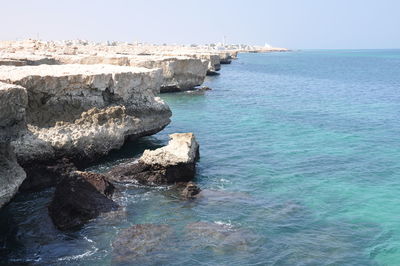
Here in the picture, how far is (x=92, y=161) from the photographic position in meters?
20.2

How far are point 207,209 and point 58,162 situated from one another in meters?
6.74

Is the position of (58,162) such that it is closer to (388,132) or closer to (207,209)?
(207,209)

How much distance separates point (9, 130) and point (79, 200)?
11.4 ft

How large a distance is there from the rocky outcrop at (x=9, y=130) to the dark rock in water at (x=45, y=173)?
3.70 metres

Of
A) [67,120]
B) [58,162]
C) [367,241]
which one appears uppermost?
[67,120]

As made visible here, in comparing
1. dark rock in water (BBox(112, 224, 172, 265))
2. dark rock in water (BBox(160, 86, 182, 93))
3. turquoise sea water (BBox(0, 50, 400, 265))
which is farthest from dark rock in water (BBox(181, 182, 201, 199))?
dark rock in water (BBox(160, 86, 182, 93))

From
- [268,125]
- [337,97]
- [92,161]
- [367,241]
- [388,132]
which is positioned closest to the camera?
[367,241]

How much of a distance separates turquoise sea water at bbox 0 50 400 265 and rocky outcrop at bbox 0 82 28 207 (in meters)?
1.81

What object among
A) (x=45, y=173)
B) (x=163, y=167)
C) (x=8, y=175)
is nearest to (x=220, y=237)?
(x=163, y=167)

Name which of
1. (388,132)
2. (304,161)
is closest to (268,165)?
(304,161)

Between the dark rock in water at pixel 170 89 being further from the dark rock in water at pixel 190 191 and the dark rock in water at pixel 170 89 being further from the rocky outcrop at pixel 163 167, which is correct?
the dark rock in water at pixel 190 191

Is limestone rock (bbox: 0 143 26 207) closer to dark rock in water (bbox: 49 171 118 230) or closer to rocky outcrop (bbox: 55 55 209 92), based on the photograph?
dark rock in water (bbox: 49 171 118 230)

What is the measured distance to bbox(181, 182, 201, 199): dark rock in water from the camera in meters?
17.2

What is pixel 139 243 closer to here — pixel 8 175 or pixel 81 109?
pixel 8 175
